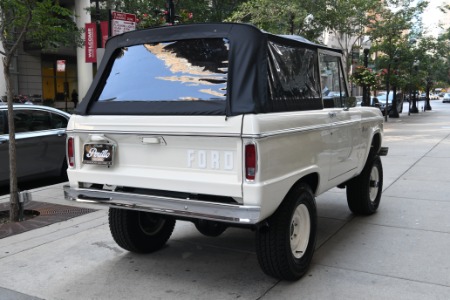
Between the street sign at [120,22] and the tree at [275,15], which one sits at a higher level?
the tree at [275,15]

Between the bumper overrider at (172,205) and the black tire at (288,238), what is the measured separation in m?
0.53

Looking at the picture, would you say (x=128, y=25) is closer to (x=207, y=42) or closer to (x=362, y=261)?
(x=207, y=42)

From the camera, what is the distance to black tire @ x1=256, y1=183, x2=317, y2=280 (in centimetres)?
379

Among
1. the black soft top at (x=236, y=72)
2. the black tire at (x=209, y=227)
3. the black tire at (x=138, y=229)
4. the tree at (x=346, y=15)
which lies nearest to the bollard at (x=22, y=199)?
the black tire at (x=138, y=229)

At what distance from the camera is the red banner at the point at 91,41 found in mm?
13086

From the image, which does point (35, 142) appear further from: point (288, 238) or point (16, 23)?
point (288, 238)

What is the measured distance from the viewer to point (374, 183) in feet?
21.1

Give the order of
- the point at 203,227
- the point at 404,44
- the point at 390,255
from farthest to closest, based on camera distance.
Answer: the point at 404,44
the point at 390,255
the point at 203,227

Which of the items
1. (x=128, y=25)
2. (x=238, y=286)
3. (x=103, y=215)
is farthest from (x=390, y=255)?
(x=128, y=25)

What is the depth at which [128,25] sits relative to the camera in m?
9.26

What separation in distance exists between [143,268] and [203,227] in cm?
73

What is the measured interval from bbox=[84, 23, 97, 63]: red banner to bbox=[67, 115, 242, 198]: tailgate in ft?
32.2

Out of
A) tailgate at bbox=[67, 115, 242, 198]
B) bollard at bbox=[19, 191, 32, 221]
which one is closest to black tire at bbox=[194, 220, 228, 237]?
tailgate at bbox=[67, 115, 242, 198]

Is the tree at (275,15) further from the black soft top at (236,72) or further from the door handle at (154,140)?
the door handle at (154,140)
